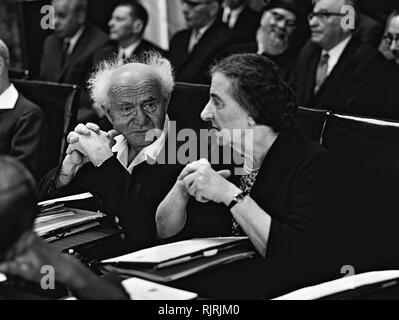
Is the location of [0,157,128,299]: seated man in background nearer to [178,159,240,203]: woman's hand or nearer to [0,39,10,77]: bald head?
[178,159,240,203]: woman's hand

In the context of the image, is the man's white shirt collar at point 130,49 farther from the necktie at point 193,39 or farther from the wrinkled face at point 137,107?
the wrinkled face at point 137,107

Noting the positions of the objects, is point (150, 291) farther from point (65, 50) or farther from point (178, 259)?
point (65, 50)

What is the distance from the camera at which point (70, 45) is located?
472cm

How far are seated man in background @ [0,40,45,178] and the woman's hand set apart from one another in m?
1.03

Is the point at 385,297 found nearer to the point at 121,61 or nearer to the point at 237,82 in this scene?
the point at 237,82

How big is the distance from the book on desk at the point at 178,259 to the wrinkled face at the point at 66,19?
3.55m

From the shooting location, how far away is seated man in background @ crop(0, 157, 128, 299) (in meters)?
1.06

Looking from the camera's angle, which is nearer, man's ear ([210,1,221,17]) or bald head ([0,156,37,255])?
bald head ([0,156,37,255])

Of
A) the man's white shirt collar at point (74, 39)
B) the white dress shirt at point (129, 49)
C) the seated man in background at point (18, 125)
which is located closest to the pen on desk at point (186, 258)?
the seated man in background at point (18, 125)

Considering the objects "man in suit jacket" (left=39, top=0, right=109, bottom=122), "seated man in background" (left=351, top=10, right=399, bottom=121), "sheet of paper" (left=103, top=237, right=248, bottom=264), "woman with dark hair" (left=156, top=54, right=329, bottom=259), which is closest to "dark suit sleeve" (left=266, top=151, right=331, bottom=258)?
"woman with dark hair" (left=156, top=54, right=329, bottom=259)

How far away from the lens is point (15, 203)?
41.7 inches

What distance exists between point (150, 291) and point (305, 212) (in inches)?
17.8

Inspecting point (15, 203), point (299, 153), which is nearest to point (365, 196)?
Answer: point (299, 153)

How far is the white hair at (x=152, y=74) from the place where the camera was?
1.97 meters
